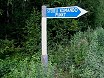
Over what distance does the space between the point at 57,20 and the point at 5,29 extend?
1.98 metres

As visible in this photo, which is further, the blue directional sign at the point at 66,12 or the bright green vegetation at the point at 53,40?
the bright green vegetation at the point at 53,40

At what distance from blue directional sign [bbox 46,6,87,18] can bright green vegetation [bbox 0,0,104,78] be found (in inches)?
46.6

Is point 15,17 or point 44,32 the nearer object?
point 44,32

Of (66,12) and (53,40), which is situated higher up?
(66,12)

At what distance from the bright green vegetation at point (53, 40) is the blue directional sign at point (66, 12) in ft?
3.88

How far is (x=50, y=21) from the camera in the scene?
1018 centimetres

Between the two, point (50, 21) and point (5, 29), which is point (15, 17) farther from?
point (50, 21)

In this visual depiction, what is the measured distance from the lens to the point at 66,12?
5.39 meters

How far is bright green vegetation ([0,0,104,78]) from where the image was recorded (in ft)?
20.9

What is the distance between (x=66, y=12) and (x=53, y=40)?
4.45 m

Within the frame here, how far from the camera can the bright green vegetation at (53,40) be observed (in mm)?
6363

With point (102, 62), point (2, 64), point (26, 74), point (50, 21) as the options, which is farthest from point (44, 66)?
point (50, 21)

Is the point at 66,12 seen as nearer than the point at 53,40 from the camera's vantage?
Yes

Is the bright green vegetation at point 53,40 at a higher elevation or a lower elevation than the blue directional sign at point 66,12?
lower
